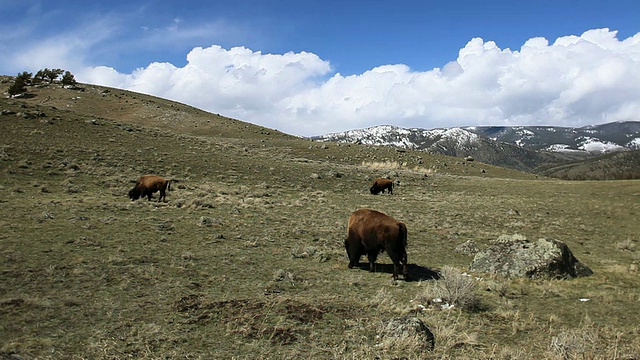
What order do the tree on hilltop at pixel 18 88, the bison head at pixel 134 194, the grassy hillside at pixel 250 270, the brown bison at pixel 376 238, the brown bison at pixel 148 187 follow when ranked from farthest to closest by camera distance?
the tree on hilltop at pixel 18 88
the brown bison at pixel 148 187
the bison head at pixel 134 194
the brown bison at pixel 376 238
the grassy hillside at pixel 250 270

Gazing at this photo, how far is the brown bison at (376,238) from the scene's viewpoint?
10.9 m

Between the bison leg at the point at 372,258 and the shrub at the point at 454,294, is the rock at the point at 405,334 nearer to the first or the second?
the shrub at the point at 454,294

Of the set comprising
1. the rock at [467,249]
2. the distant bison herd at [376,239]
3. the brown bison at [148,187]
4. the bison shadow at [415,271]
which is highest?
the brown bison at [148,187]

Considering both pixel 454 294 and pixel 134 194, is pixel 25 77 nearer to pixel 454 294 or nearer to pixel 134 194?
pixel 134 194

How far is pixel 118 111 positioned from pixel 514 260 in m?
71.4

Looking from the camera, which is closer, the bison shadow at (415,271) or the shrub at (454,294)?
the shrub at (454,294)

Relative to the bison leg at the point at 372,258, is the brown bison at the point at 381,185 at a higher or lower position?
higher

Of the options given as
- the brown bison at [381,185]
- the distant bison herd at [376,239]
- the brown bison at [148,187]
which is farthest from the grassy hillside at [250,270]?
the brown bison at [381,185]

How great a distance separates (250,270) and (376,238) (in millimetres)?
3945

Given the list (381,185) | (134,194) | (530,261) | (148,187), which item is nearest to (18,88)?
(134,194)

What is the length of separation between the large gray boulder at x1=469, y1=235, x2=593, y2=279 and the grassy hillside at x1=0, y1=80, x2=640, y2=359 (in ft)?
2.01

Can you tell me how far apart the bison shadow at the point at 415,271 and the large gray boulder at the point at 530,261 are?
1.77 metres

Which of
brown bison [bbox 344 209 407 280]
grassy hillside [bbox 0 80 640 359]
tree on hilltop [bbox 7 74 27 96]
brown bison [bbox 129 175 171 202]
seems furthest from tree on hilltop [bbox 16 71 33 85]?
brown bison [bbox 344 209 407 280]

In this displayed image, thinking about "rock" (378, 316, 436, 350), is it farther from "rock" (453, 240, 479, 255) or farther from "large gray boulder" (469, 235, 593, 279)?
"rock" (453, 240, 479, 255)
